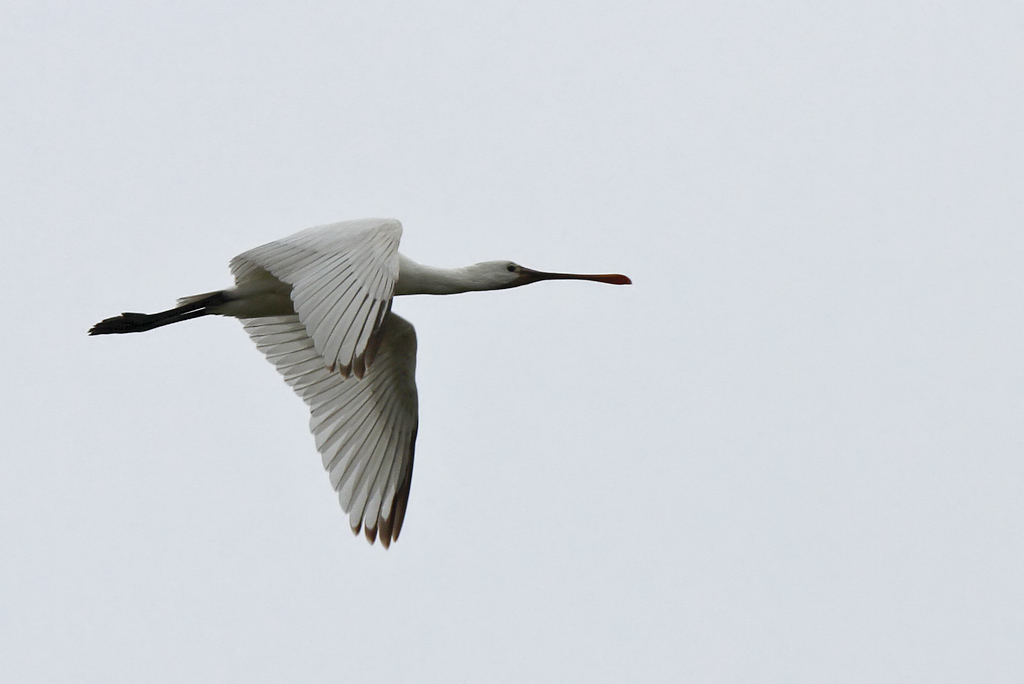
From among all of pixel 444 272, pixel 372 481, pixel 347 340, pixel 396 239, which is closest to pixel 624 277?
pixel 444 272

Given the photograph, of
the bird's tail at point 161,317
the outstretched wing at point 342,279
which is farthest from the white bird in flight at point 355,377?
the outstretched wing at point 342,279

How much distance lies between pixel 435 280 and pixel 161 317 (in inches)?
76.6

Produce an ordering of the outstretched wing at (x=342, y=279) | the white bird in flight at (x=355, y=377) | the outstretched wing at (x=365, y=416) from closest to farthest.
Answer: the outstretched wing at (x=342, y=279)
the white bird in flight at (x=355, y=377)
the outstretched wing at (x=365, y=416)

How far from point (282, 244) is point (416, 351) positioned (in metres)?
Result: 2.30

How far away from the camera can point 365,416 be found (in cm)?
1032

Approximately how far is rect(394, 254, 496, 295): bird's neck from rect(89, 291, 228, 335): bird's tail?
4.03 feet

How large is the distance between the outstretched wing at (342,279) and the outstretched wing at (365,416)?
208 cm

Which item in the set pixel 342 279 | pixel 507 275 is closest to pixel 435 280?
pixel 507 275

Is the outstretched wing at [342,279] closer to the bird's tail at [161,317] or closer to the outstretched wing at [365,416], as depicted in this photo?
the bird's tail at [161,317]

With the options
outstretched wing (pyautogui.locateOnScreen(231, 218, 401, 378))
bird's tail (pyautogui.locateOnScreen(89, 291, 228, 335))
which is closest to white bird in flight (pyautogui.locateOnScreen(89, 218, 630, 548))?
bird's tail (pyautogui.locateOnScreen(89, 291, 228, 335))

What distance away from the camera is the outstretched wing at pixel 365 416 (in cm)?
1008

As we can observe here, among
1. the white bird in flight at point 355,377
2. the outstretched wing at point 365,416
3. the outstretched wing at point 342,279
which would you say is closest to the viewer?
the outstretched wing at point 342,279

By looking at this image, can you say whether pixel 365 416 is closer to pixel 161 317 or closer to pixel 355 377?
pixel 355 377

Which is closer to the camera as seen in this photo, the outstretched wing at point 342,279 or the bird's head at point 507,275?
the outstretched wing at point 342,279
